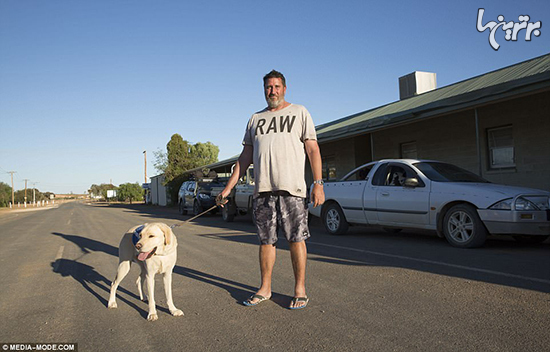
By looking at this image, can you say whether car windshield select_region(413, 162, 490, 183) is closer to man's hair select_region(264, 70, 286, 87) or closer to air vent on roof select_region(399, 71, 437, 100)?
man's hair select_region(264, 70, 286, 87)

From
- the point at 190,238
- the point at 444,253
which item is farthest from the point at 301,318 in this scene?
the point at 190,238

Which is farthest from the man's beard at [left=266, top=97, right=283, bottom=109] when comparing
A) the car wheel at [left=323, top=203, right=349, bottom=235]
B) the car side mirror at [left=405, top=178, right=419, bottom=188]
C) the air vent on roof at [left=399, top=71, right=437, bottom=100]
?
the air vent on roof at [left=399, top=71, right=437, bottom=100]

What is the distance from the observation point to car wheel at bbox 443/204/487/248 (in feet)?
22.2

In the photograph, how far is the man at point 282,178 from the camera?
12.9 ft

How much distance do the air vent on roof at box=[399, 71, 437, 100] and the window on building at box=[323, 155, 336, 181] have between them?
13.7 ft

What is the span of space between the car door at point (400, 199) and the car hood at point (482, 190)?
0.35 m

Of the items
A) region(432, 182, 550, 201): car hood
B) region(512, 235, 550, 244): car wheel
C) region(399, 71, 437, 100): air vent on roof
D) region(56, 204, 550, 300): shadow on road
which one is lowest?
region(56, 204, 550, 300): shadow on road

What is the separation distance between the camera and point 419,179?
789 cm

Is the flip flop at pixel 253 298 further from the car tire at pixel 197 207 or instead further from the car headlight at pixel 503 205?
the car tire at pixel 197 207

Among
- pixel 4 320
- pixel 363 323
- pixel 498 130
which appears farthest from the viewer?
pixel 498 130

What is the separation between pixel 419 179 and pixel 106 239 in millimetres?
7568

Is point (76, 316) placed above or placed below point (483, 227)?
below

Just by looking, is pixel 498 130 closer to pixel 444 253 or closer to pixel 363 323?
pixel 444 253

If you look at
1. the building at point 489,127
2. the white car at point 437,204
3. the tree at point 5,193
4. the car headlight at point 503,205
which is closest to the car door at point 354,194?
the white car at point 437,204
